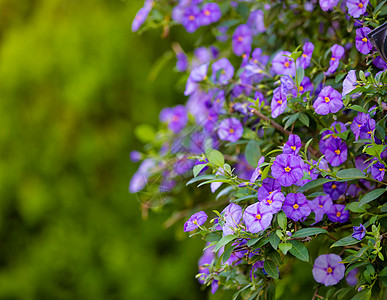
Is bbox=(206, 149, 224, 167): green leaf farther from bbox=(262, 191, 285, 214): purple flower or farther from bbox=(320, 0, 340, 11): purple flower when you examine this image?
bbox=(320, 0, 340, 11): purple flower

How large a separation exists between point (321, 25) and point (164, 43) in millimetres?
1342

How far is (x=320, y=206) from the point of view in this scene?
2.93 feet

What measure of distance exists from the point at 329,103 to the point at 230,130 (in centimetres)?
28

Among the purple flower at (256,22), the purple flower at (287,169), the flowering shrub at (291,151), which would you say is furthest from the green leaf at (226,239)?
the purple flower at (256,22)

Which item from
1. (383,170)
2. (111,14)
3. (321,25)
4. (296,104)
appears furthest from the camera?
(111,14)

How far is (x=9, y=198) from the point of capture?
252 centimetres

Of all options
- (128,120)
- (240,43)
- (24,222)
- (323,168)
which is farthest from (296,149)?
(24,222)

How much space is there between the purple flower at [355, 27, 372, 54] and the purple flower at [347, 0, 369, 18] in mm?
35

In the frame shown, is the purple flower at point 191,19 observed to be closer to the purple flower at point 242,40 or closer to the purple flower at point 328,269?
the purple flower at point 242,40

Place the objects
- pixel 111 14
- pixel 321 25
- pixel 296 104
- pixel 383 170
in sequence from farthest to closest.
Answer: pixel 111 14
pixel 321 25
pixel 296 104
pixel 383 170

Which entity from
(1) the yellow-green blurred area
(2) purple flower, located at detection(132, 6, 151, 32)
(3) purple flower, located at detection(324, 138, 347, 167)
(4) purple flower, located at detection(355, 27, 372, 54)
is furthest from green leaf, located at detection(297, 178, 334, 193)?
(1) the yellow-green blurred area

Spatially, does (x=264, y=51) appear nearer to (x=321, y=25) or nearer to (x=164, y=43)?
(x=321, y=25)

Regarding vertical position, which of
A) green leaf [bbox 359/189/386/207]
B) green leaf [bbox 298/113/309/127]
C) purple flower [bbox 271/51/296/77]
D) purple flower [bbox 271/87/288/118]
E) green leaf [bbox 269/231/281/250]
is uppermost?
purple flower [bbox 271/87/288/118]

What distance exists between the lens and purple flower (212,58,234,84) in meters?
1.15
